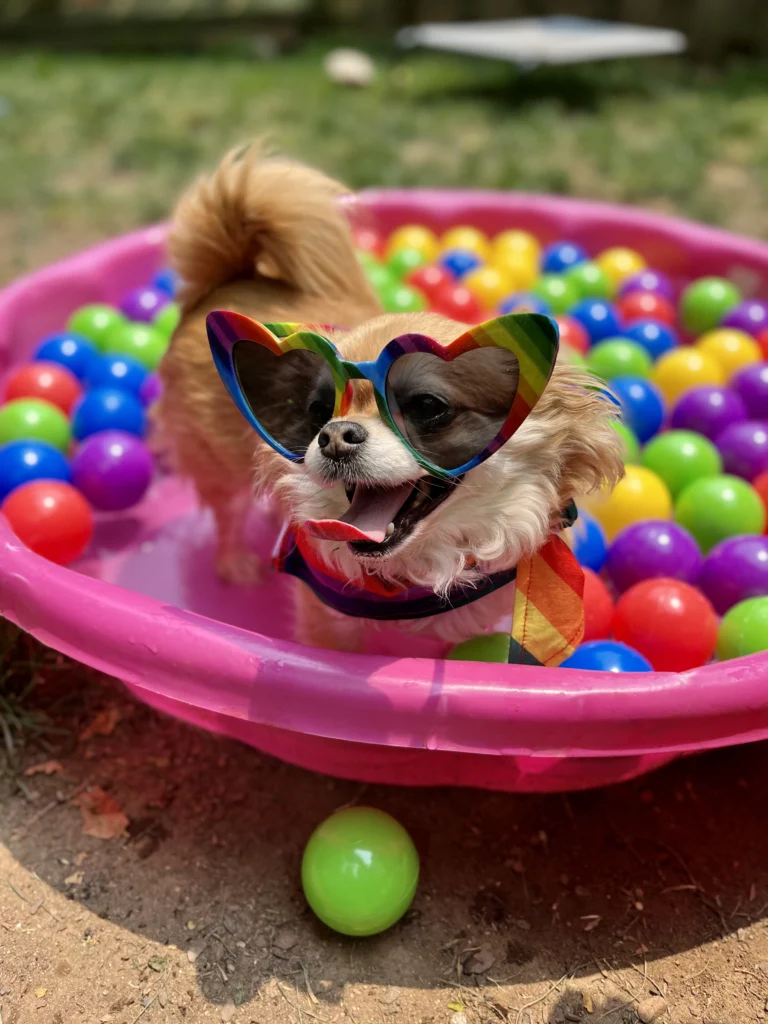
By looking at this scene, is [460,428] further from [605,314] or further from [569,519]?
[605,314]

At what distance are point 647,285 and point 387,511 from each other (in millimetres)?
3084

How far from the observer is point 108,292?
183 inches

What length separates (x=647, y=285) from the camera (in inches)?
177

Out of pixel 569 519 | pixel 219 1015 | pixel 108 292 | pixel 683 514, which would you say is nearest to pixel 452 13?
pixel 108 292

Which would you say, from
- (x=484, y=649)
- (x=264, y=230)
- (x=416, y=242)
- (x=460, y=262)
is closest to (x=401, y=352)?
(x=484, y=649)

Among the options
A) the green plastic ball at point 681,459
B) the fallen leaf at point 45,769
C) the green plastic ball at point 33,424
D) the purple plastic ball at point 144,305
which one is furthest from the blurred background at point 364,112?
the fallen leaf at point 45,769

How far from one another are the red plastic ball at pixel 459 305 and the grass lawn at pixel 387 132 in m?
2.53

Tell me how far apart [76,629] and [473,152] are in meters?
5.94

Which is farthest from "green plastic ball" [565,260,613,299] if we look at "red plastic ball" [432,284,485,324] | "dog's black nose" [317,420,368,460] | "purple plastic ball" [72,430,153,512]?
"dog's black nose" [317,420,368,460]

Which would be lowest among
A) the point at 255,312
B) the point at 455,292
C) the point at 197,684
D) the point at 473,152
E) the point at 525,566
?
the point at 473,152

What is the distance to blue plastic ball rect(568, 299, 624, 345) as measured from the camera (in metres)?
4.17

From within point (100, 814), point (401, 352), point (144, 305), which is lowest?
point (100, 814)

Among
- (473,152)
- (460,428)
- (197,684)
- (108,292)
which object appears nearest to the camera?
(460,428)

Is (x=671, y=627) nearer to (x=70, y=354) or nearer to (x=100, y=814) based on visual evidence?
(x=100, y=814)
